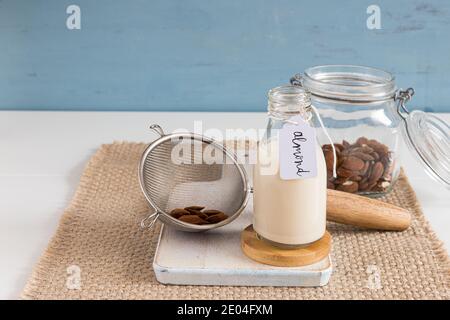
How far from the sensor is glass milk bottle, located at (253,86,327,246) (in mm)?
1107

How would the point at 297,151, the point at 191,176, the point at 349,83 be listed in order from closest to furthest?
the point at 297,151, the point at 191,176, the point at 349,83

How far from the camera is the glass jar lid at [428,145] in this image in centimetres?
138

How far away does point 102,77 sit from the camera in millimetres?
1894

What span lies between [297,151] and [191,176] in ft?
0.97

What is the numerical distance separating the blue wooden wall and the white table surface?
0.05 metres

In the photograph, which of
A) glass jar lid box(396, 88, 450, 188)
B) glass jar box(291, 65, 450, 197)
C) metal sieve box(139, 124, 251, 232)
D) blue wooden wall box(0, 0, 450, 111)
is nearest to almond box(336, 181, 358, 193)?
glass jar box(291, 65, 450, 197)

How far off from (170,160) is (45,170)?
0.35 m

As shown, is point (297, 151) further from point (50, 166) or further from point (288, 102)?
point (50, 166)

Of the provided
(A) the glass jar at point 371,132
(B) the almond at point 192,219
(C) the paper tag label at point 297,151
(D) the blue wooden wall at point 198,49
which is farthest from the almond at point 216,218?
(D) the blue wooden wall at point 198,49

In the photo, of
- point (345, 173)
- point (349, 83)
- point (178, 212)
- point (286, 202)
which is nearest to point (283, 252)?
point (286, 202)

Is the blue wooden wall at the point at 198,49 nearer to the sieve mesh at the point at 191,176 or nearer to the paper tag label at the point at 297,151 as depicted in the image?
the sieve mesh at the point at 191,176

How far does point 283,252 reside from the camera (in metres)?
1.13

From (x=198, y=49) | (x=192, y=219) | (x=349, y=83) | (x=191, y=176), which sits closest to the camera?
(x=192, y=219)

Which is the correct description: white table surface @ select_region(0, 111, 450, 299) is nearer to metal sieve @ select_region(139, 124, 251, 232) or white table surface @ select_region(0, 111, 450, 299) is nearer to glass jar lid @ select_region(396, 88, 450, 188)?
glass jar lid @ select_region(396, 88, 450, 188)
